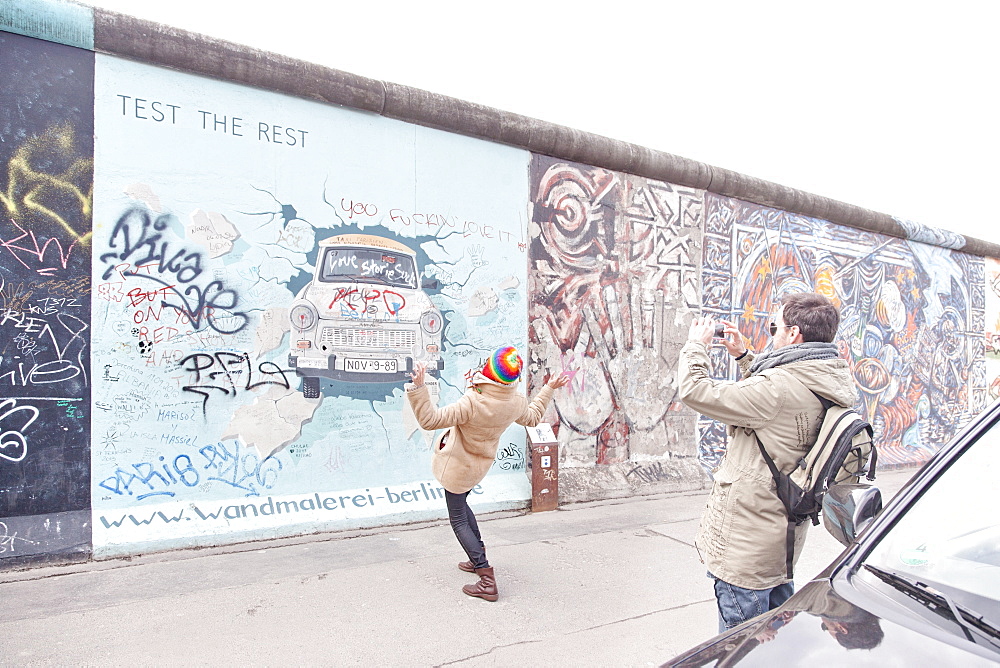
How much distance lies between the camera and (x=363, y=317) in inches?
243

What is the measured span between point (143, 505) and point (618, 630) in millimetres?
3583

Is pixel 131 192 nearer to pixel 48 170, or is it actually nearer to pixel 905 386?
pixel 48 170

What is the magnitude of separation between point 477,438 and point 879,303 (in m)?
9.63

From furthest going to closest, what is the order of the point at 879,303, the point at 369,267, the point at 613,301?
the point at 879,303, the point at 613,301, the point at 369,267

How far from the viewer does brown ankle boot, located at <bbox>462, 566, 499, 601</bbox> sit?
4.31 meters

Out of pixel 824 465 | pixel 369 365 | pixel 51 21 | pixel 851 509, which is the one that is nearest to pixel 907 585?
pixel 851 509

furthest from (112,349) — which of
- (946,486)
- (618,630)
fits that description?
(946,486)

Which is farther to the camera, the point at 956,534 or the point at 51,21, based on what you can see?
the point at 51,21

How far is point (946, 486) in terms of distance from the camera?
2086mm

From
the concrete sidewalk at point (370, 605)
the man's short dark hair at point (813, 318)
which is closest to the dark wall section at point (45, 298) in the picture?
the concrete sidewalk at point (370, 605)

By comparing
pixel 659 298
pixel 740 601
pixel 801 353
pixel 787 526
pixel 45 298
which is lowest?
pixel 740 601

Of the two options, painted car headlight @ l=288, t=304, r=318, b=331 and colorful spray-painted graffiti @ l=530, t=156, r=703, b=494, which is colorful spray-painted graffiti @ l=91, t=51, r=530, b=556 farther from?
colorful spray-painted graffiti @ l=530, t=156, r=703, b=494

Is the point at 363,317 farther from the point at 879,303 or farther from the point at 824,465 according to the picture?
the point at 879,303

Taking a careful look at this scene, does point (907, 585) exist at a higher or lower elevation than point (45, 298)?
lower
